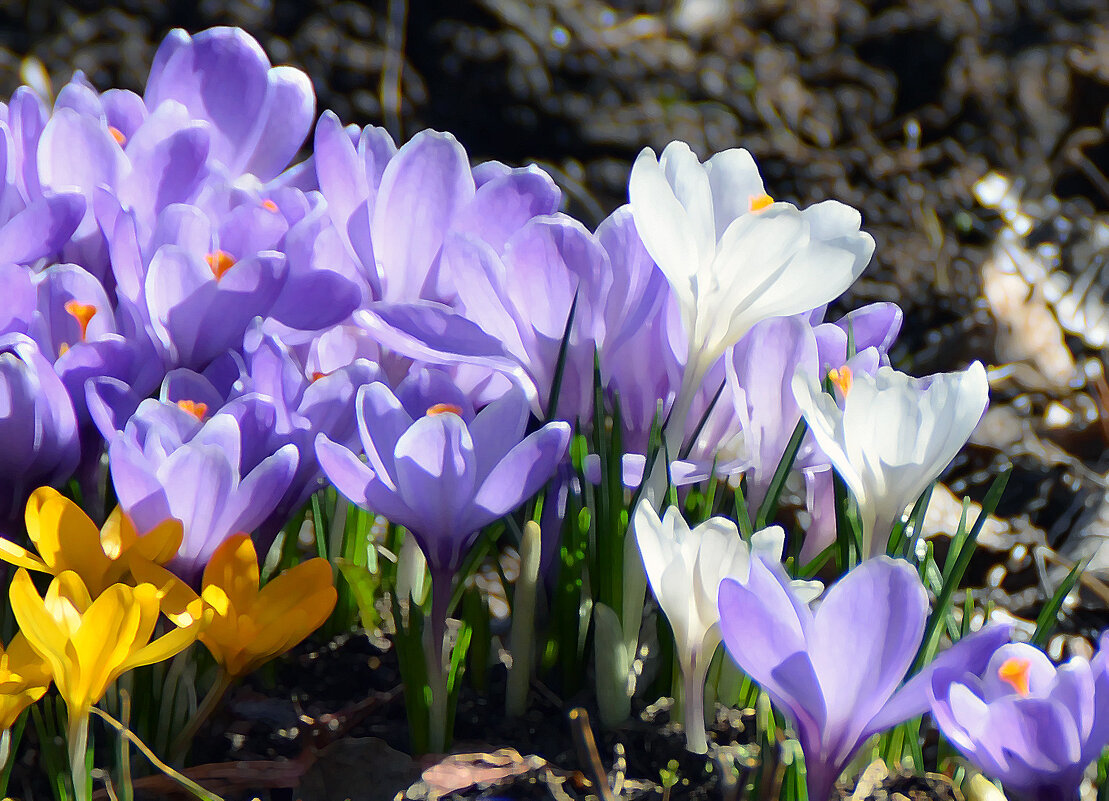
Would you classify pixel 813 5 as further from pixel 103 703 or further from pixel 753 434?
pixel 103 703

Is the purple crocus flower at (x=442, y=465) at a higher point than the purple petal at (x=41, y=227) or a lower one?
lower

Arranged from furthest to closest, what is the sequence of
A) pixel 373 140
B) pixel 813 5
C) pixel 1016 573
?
pixel 813 5 → pixel 1016 573 → pixel 373 140

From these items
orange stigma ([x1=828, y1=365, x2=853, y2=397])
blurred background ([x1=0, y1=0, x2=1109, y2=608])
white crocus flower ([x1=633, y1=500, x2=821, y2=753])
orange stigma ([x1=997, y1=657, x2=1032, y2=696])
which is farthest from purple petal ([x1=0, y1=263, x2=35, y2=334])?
blurred background ([x1=0, y1=0, x2=1109, y2=608])

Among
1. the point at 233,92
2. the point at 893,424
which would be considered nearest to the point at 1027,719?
the point at 893,424

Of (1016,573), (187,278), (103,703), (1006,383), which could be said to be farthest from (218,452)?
(1006,383)

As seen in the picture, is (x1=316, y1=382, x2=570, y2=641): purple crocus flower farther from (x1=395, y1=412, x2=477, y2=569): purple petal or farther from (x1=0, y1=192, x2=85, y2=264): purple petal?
(x1=0, y1=192, x2=85, y2=264): purple petal

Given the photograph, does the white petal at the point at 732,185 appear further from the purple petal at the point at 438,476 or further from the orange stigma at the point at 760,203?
the purple petal at the point at 438,476

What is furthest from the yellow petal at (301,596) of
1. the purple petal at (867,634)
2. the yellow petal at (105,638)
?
the purple petal at (867,634)
